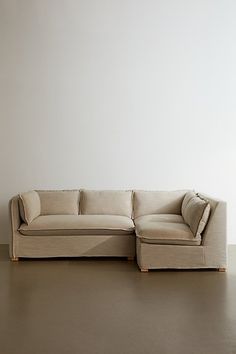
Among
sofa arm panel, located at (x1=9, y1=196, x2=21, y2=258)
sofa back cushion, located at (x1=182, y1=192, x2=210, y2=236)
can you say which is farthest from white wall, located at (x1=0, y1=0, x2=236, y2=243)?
sofa back cushion, located at (x1=182, y1=192, x2=210, y2=236)

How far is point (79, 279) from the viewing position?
4.13 m

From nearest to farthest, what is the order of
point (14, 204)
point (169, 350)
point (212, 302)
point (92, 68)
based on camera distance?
point (169, 350) < point (212, 302) < point (14, 204) < point (92, 68)

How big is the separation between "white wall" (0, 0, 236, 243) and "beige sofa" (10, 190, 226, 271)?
45cm

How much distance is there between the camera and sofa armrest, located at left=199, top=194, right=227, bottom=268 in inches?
176

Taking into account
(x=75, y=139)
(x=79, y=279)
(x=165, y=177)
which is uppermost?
(x=75, y=139)

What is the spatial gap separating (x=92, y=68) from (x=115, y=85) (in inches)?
14.0

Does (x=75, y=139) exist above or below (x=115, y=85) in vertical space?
below

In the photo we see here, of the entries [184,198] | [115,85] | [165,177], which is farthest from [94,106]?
[184,198]

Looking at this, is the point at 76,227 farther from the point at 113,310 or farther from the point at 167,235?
the point at 113,310

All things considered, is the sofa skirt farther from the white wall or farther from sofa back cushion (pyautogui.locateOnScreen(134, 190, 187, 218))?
the white wall

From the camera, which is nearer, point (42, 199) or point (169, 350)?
point (169, 350)

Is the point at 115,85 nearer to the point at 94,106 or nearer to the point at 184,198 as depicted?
the point at 94,106

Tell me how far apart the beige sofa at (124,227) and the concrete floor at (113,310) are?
0.57 ft

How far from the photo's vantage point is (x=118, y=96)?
5.77 m
